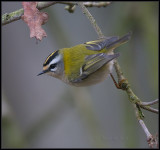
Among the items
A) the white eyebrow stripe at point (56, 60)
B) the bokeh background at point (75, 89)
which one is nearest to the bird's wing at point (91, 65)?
the white eyebrow stripe at point (56, 60)

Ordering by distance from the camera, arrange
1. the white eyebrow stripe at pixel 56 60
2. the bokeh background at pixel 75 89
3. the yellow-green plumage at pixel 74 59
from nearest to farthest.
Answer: the white eyebrow stripe at pixel 56 60 → the yellow-green plumage at pixel 74 59 → the bokeh background at pixel 75 89

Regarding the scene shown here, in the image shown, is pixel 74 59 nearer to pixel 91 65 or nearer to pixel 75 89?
Answer: pixel 91 65

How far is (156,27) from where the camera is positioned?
3.83m

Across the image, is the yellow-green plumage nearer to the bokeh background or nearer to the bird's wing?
the bird's wing

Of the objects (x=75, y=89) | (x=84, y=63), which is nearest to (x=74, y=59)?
(x=84, y=63)

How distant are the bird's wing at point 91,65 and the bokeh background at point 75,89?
0.76 metres

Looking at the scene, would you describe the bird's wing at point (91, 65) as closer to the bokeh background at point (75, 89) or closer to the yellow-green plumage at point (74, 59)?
the yellow-green plumage at point (74, 59)

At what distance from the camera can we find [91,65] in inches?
117

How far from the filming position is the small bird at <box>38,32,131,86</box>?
2.89 meters

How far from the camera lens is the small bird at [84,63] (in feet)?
9.50

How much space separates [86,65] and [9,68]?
2.01 meters

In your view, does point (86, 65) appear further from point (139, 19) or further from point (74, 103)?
point (139, 19)

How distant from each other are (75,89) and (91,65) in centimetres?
87

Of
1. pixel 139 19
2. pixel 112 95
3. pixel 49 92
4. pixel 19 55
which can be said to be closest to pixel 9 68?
pixel 19 55
